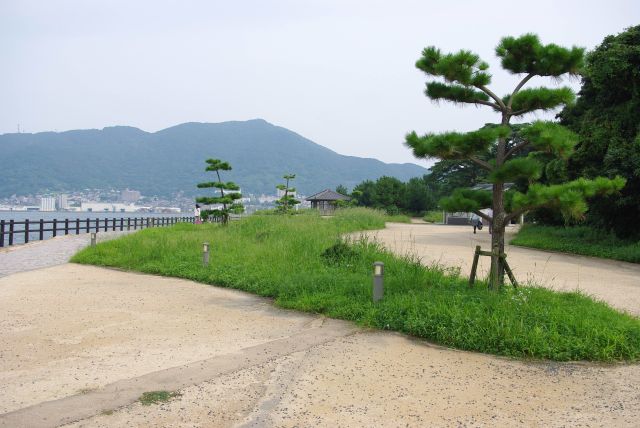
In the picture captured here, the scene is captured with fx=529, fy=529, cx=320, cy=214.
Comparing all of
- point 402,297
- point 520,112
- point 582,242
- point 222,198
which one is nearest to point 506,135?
point 520,112

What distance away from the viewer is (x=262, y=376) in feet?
14.7

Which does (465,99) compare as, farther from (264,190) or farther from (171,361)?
(264,190)

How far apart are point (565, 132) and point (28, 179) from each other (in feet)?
582

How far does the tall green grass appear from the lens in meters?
5.35

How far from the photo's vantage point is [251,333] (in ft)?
19.9

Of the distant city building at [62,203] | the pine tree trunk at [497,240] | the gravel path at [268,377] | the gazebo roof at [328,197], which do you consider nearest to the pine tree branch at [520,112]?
the pine tree trunk at [497,240]

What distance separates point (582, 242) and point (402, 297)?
11.6 meters

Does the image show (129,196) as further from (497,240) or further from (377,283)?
(497,240)

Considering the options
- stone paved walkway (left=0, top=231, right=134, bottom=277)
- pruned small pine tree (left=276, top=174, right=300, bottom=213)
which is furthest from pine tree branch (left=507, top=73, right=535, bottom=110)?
pruned small pine tree (left=276, top=174, right=300, bottom=213)

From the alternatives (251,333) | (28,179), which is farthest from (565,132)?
(28,179)

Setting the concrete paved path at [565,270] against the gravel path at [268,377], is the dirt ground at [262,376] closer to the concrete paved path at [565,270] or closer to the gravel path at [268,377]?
the gravel path at [268,377]

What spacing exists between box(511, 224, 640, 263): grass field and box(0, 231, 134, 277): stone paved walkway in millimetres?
13600

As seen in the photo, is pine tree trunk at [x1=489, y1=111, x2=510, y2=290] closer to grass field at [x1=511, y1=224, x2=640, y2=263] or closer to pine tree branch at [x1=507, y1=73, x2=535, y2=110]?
pine tree branch at [x1=507, y1=73, x2=535, y2=110]

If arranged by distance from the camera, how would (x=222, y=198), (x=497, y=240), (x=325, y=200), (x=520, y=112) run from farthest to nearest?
(x=325, y=200) < (x=222, y=198) < (x=520, y=112) < (x=497, y=240)
